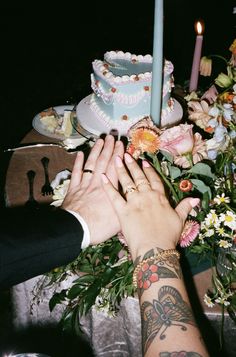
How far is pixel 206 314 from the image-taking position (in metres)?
0.99

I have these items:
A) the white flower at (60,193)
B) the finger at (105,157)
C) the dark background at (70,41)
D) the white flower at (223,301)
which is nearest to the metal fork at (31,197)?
the white flower at (60,193)

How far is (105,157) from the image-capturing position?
1.01m

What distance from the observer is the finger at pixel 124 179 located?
85cm

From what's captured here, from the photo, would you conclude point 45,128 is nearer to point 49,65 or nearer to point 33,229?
point 33,229

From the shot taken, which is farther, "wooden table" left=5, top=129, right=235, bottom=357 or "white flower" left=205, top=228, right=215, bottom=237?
"wooden table" left=5, top=129, right=235, bottom=357

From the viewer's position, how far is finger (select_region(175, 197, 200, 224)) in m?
→ 0.82

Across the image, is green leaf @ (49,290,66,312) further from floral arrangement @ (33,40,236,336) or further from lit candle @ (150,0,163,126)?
lit candle @ (150,0,163,126)

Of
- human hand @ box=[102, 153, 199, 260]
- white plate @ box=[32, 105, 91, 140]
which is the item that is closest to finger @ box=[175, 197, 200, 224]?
human hand @ box=[102, 153, 199, 260]

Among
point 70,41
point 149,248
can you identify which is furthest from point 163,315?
point 70,41

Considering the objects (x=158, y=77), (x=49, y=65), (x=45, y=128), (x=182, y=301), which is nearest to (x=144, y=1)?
(x=49, y=65)

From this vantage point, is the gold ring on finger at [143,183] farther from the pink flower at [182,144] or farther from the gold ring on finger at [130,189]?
the pink flower at [182,144]

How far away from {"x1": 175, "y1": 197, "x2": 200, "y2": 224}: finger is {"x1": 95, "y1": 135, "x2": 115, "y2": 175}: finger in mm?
264

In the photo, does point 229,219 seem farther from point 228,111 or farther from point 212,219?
point 228,111

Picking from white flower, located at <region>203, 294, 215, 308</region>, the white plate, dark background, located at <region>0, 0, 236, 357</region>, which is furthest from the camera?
dark background, located at <region>0, 0, 236, 357</region>
